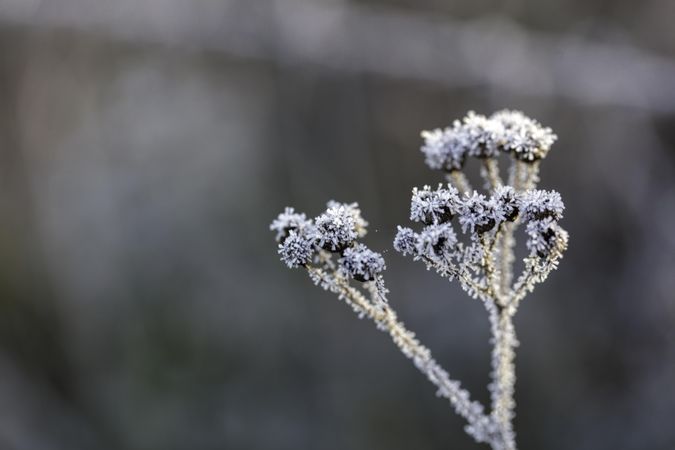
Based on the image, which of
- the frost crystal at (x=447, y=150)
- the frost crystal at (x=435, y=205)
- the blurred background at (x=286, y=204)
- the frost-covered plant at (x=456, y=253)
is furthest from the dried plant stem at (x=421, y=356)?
the blurred background at (x=286, y=204)

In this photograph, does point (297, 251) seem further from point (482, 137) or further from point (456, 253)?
point (482, 137)

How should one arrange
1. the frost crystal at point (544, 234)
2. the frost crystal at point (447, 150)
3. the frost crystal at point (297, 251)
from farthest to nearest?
the frost crystal at point (447, 150) → the frost crystal at point (297, 251) → the frost crystal at point (544, 234)

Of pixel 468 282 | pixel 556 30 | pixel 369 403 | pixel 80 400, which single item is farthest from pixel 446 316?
pixel 468 282

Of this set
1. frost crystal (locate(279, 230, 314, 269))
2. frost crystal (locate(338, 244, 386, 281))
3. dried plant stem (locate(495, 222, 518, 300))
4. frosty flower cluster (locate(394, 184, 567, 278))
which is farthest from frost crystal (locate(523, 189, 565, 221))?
frost crystal (locate(279, 230, 314, 269))

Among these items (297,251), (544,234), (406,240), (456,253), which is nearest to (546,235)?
(544,234)

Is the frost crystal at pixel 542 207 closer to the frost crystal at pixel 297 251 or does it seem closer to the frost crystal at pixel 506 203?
the frost crystal at pixel 506 203

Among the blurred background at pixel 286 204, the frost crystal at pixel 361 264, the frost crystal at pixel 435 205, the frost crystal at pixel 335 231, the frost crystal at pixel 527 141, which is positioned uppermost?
the blurred background at pixel 286 204

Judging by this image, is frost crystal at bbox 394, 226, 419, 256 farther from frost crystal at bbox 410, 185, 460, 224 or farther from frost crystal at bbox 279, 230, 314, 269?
frost crystal at bbox 279, 230, 314, 269
